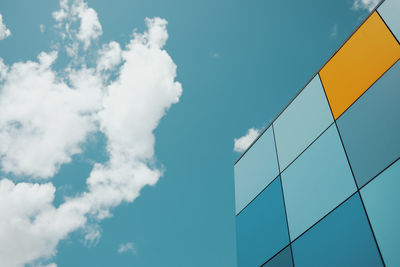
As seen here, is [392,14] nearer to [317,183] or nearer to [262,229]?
[317,183]

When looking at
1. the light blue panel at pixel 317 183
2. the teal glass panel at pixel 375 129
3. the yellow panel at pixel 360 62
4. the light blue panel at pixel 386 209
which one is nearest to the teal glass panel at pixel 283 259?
the light blue panel at pixel 317 183

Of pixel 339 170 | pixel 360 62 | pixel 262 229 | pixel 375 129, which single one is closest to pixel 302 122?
pixel 360 62

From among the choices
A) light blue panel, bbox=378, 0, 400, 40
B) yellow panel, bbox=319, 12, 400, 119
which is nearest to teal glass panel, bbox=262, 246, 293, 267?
yellow panel, bbox=319, 12, 400, 119

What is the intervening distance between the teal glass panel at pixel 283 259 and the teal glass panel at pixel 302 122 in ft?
7.15

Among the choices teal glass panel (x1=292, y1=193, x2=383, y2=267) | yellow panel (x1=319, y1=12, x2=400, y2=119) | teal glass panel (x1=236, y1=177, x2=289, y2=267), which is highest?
yellow panel (x1=319, y1=12, x2=400, y2=119)

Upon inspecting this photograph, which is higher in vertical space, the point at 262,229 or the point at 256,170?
the point at 256,170

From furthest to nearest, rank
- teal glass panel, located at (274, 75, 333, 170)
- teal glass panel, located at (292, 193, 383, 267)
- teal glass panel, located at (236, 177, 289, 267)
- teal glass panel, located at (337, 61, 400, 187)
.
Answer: teal glass panel, located at (274, 75, 333, 170) < teal glass panel, located at (236, 177, 289, 267) < teal glass panel, located at (337, 61, 400, 187) < teal glass panel, located at (292, 193, 383, 267)

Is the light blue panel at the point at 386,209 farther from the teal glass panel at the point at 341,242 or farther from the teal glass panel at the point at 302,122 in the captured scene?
the teal glass panel at the point at 302,122

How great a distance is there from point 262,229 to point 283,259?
119cm

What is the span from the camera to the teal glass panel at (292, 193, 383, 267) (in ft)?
15.0

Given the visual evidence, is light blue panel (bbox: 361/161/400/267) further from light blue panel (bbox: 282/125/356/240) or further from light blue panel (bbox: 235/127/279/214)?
light blue panel (bbox: 235/127/279/214)

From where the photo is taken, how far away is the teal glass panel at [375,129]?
4922mm

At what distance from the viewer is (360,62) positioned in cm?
634

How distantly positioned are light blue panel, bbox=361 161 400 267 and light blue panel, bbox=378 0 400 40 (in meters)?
2.84
